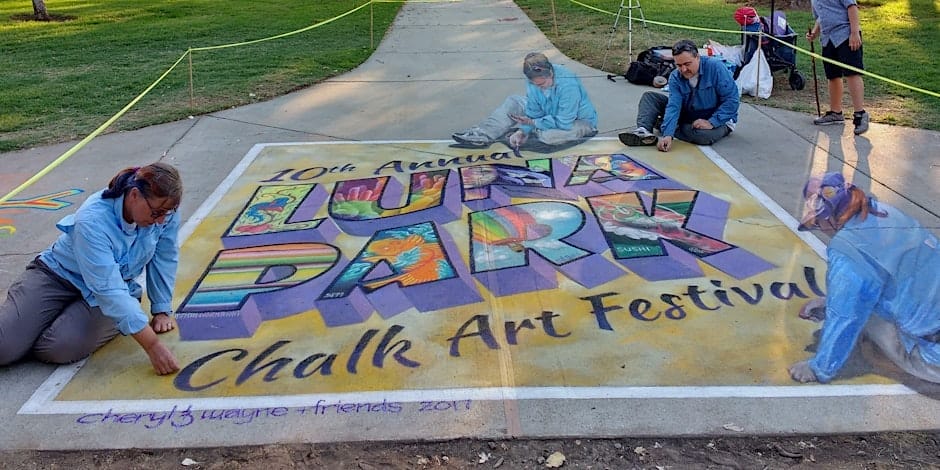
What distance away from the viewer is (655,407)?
10.6 ft

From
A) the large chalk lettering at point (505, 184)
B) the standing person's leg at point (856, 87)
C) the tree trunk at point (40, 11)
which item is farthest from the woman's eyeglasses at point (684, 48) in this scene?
the tree trunk at point (40, 11)

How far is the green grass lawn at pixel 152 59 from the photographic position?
852 centimetres

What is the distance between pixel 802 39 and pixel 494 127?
7.02 metres

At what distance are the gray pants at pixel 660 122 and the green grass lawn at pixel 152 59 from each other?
4.53 metres

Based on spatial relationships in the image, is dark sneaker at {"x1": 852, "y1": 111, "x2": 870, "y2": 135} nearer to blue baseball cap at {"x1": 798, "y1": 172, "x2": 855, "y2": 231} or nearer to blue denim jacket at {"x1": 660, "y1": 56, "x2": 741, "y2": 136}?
blue denim jacket at {"x1": 660, "y1": 56, "x2": 741, "y2": 136}

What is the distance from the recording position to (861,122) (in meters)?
7.04

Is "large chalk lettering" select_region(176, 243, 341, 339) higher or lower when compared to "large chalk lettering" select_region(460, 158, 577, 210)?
lower

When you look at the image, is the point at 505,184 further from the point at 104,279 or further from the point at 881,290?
the point at 104,279

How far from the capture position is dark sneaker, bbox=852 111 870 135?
Answer: 277 inches

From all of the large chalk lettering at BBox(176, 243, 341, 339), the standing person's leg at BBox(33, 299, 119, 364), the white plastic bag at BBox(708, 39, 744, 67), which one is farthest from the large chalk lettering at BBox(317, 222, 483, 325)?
the white plastic bag at BBox(708, 39, 744, 67)

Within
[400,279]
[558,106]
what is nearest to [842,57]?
[558,106]

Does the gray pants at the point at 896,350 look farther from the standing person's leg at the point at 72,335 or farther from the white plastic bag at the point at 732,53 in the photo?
the white plastic bag at the point at 732,53

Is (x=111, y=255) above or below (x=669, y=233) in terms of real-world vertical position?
above

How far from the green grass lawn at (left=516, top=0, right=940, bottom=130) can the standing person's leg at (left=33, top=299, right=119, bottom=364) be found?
23.0 ft
